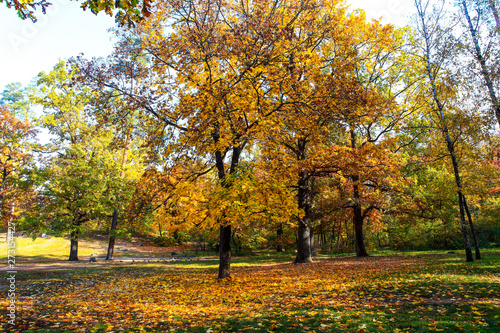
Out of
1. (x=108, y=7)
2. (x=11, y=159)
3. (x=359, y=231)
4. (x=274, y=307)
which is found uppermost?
(x=11, y=159)

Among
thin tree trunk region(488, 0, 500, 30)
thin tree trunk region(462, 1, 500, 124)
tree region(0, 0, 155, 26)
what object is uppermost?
thin tree trunk region(488, 0, 500, 30)

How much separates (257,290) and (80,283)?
6.81m

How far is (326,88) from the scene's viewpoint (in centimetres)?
1009

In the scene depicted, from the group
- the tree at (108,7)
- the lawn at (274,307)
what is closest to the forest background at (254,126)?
the tree at (108,7)

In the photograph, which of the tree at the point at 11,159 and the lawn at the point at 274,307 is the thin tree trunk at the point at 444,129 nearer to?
the lawn at the point at 274,307

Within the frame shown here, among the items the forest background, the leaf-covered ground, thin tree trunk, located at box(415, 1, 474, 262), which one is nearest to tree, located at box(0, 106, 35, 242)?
the forest background

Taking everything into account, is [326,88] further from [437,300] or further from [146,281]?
[146,281]

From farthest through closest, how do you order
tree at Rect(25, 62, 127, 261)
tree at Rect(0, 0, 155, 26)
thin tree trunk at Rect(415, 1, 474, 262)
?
tree at Rect(25, 62, 127, 261)
thin tree trunk at Rect(415, 1, 474, 262)
tree at Rect(0, 0, 155, 26)

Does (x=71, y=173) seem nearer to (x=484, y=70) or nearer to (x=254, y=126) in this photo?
(x=254, y=126)

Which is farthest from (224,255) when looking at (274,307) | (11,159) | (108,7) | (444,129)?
(11,159)

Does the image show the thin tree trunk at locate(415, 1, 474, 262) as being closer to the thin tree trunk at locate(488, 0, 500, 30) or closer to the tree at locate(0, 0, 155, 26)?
the thin tree trunk at locate(488, 0, 500, 30)

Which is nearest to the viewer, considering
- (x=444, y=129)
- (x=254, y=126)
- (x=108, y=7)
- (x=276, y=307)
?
(x=108, y=7)

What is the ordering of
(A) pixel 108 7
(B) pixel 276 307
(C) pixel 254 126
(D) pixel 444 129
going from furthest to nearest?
1. (D) pixel 444 129
2. (C) pixel 254 126
3. (B) pixel 276 307
4. (A) pixel 108 7

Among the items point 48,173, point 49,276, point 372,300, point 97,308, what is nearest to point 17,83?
point 48,173
